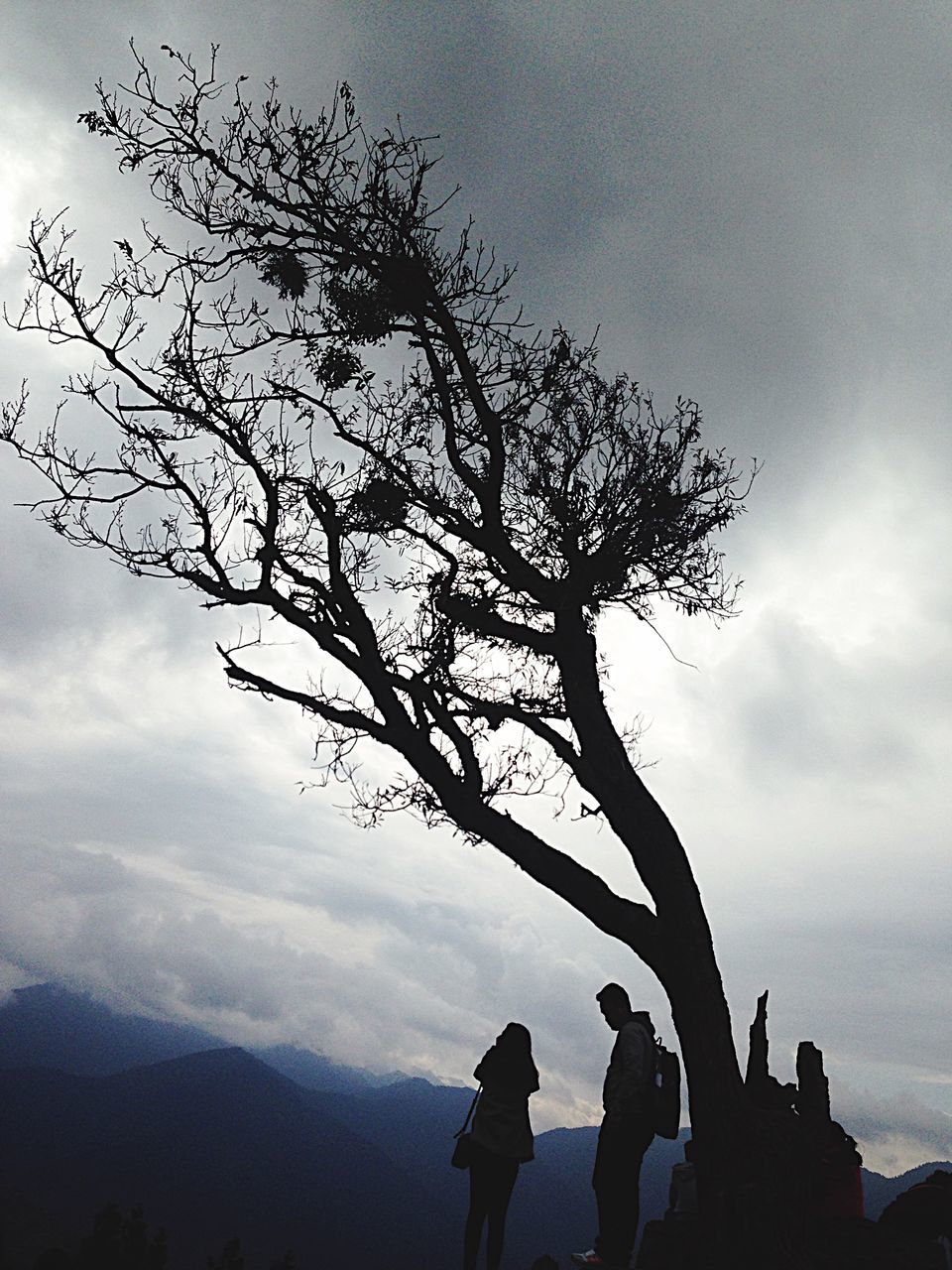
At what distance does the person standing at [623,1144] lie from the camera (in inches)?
328

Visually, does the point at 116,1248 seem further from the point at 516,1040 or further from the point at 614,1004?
the point at 614,1004

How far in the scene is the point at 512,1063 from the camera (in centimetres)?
864

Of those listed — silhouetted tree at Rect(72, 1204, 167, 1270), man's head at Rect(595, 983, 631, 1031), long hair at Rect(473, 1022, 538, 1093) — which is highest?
man's head at Rect(595, 983, 631, 1031)

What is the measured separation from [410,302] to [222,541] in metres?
4.19

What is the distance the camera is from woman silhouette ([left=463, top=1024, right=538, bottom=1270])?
27.2ft

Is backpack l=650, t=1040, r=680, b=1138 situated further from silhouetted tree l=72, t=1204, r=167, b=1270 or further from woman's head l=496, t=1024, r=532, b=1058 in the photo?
silhouetted tree l=72, t=1204, r=167, b=1270

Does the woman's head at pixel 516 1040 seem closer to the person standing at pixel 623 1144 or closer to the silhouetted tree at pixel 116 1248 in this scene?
the person standing at pixel 623 1144

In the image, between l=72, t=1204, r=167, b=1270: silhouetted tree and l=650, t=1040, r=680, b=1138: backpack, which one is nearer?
l=72, t=1204, r=167, b=1270: silhouetted tree

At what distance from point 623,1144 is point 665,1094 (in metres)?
0.63

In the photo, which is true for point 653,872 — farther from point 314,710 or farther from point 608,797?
point 314,710

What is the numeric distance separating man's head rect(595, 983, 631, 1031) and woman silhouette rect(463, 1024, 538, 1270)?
0.96 m

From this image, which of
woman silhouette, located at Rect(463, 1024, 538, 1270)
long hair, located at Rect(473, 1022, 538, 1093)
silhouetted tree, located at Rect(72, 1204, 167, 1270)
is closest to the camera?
silhouetted tree, located at Rect(72, 1204, 167, 1270)

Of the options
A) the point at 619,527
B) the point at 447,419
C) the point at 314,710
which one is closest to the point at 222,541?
the point at 314,710

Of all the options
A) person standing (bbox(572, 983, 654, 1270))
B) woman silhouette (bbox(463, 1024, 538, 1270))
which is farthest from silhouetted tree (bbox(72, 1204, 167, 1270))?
person standing (bbox(572, 983, 654, 1270))
